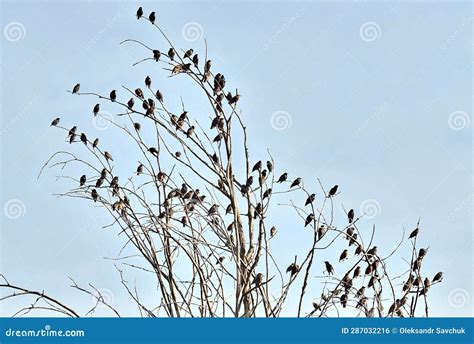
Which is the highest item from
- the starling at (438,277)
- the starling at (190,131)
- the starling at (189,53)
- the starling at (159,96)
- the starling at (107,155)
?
the starling at (189,53)

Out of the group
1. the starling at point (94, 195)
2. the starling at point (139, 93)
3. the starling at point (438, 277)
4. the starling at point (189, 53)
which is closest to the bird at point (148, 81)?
the starling at point (139, 93)

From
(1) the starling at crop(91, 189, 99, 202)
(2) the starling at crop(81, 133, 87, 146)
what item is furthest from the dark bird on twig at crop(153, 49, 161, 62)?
(1) the starling at crop(91, 189, 99, 202)

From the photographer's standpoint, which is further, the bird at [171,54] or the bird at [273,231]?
the bird at [171,54]

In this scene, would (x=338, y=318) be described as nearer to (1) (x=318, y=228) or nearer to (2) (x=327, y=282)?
(2) (x=327, y=282)

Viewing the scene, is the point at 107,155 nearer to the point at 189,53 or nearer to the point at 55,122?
the point at 55,122

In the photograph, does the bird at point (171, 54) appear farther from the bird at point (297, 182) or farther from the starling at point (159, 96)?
the bird at point (297, 182)

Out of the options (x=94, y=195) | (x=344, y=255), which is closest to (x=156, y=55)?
(x=94, y=195)

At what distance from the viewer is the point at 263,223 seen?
2531mm

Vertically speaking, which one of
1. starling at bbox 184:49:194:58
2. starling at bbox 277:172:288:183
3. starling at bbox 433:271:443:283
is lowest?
starling at bbox 433:271:443:283

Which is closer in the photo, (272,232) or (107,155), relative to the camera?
(272,232)

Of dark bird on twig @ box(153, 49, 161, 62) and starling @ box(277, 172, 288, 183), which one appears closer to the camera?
starling @ box(277, 172, 288, 183)

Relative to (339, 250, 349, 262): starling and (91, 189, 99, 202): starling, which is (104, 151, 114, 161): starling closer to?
(91, 189, 99, 202): starling

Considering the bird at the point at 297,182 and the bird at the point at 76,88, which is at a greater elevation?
the bird at the point at 76,88
